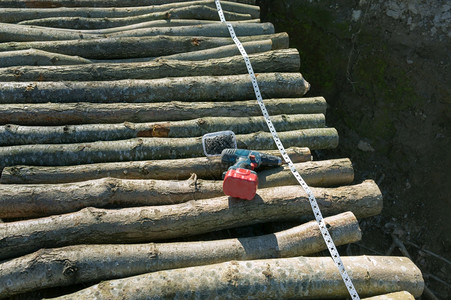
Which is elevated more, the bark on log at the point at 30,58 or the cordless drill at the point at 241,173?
the bark on log at the point at 30,58

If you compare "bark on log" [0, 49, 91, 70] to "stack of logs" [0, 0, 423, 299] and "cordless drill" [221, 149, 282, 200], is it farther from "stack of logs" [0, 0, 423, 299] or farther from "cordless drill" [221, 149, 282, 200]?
"cordless drill" [221, 149, 282, 200]

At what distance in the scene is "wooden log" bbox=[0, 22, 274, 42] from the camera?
6047 mm

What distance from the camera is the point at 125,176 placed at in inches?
174

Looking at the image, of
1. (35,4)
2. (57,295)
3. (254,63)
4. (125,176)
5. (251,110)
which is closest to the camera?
(57,295)

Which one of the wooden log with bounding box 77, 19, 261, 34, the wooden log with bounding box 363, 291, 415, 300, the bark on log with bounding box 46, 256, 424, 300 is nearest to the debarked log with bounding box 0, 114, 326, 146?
the bark on log with bounding box 46, 256, 424, 300

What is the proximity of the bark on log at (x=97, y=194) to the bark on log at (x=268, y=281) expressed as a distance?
3.16ft

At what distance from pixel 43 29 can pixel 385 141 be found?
721 centimetres

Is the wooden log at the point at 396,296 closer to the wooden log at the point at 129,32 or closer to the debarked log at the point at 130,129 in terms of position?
the debarked log at the point at 130,129

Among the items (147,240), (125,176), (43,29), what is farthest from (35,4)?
(147,240)

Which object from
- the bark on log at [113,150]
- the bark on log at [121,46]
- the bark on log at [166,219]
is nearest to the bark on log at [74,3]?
the bark on log at [121,46]

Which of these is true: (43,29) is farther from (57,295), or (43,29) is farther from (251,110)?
(57,295)

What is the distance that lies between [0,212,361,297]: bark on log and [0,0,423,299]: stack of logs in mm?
13

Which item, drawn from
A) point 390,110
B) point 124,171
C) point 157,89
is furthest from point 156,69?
point 390,110

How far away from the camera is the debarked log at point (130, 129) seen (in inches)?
184
